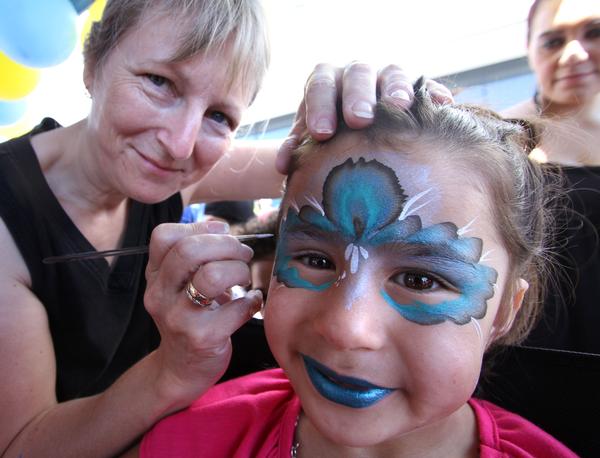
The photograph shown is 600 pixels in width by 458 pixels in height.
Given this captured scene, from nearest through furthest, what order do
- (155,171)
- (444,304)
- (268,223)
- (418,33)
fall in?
(444,304)
(155,171)
(268,223)
(418,33)

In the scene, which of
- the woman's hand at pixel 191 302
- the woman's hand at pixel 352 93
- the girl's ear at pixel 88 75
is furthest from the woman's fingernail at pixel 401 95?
the girl's ear at pixel 88 75

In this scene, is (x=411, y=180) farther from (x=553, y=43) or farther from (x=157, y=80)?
(x=553, y=43)

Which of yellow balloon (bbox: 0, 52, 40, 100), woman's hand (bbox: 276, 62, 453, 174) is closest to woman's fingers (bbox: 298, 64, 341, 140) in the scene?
woman's hand (bbox: 276, 62, 453, 174)

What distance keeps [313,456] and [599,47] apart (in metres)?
1.16

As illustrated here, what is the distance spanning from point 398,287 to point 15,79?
198 centimetres

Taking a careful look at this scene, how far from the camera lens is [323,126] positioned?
651mm

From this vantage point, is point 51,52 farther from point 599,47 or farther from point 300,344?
point 599,47

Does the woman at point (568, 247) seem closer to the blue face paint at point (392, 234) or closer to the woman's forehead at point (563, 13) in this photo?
the woman's forehead at point (563, 13)

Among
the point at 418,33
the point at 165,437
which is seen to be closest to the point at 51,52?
the point at 165,437

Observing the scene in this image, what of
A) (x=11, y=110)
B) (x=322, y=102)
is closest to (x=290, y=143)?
(x=322, y=102)

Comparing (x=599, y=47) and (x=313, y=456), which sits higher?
(x=599, y=47)

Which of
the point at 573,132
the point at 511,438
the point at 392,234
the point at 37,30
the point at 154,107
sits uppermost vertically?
the point at 37,30

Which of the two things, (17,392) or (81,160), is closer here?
(17,392)

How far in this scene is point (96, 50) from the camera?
3.23 ft
